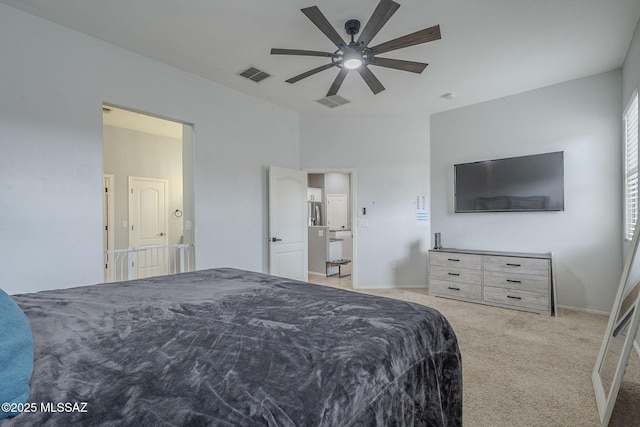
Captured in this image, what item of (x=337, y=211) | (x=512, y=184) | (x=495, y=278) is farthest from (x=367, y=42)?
(x=337, y=211)

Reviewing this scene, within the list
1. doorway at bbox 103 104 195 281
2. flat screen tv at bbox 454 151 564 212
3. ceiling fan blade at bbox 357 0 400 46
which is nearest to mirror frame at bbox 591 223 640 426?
flat screen tv at bbox 454 151 564 212

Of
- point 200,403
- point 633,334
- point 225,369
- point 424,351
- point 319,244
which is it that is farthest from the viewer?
point 319,244

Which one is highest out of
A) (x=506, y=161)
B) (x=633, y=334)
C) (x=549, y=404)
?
(x=506, y=161)

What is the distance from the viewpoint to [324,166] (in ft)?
17.0

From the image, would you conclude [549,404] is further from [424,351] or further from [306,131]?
[306,131]

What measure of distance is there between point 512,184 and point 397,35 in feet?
8.71

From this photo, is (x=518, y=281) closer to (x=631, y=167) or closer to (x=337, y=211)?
(x=631, y=167)

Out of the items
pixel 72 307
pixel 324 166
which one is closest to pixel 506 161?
pixel 324 166

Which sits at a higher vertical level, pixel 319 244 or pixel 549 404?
pixel 319 244

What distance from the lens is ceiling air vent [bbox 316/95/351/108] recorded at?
439cm

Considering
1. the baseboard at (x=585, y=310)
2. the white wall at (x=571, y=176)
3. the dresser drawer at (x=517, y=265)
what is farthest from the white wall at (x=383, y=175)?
the baseboard at (x=585, y=310)

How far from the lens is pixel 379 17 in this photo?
204 centimetres

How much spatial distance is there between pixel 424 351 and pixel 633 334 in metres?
1.29

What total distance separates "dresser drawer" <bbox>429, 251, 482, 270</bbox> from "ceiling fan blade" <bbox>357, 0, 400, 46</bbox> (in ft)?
10.4
